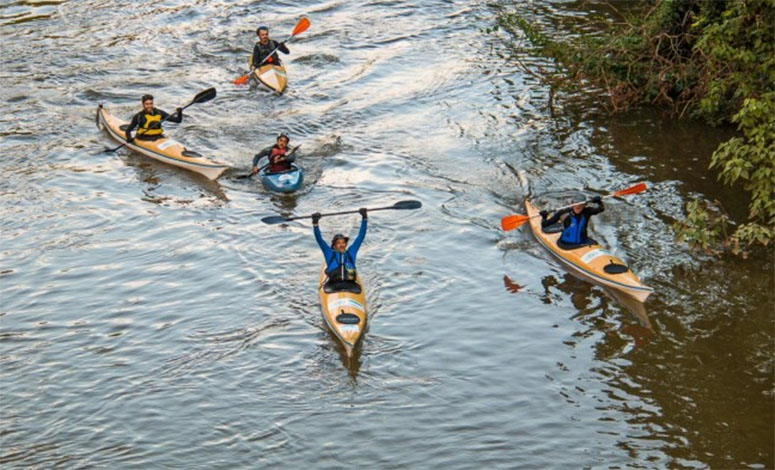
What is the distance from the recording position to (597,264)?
13367 mm

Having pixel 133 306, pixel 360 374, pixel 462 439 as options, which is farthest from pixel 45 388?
pixel 462 439

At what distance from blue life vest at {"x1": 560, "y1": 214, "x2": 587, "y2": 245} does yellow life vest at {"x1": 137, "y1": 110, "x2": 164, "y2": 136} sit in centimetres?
758

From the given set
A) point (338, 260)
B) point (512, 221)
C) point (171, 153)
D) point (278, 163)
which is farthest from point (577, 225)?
point (171, 153)

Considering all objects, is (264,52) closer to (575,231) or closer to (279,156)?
(279,156)

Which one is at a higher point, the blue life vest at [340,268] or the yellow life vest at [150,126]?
the blue life vest at [340,268]

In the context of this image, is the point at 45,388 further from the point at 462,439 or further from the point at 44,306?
the point at 462,439

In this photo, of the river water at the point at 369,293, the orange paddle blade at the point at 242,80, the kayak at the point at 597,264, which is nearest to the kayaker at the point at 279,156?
the river water at the point at 369,293

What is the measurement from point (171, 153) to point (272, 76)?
155 inches

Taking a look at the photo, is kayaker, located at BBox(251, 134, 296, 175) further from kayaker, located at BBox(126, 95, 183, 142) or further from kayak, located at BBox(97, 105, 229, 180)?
kayaker, located at BBox(126, 95, 183, 142)

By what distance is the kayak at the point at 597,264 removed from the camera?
12.9m

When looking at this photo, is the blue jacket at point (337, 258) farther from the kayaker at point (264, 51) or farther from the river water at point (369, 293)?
the kayaker at point (264, 51)

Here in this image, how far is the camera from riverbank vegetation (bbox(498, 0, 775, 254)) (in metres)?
13.4

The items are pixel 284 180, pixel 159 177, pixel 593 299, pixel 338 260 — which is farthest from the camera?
pixel 159 177

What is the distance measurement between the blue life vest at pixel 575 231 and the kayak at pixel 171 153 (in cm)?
594
